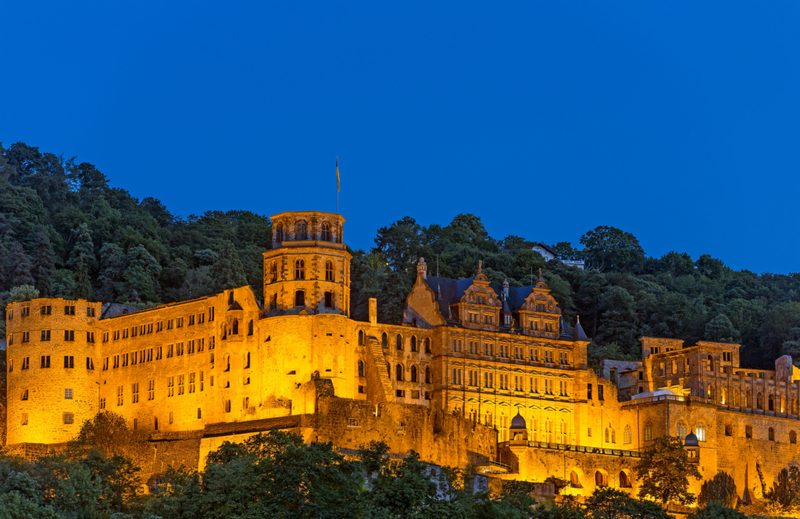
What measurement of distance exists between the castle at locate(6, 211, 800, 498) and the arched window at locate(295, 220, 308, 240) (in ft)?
0.39

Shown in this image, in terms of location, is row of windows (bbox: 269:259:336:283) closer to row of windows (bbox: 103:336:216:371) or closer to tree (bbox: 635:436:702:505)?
row of windows (bbox: 103:336:216:371)

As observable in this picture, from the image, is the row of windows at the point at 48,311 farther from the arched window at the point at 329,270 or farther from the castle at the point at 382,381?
the arched window at the point at 329,270

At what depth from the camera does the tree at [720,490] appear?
114 meters

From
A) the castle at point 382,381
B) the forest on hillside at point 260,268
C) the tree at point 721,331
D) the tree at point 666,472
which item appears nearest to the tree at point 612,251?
the forest on hillside at point 260,268

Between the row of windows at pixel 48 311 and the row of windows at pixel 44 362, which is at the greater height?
the row of windows at pixel 48 311

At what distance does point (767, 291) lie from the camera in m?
162

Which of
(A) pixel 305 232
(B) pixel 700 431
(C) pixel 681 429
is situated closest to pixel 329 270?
(A) pixel 305 232

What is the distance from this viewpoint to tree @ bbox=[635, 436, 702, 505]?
111312 millimetres

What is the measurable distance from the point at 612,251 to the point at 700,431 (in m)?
58.3

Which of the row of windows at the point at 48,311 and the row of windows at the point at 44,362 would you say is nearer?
the row of windows at the point at 44,362

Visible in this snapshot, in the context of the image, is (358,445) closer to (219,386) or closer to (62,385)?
(219,386)

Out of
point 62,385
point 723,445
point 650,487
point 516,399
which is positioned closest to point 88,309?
point 62,385

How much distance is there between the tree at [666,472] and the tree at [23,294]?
173ft

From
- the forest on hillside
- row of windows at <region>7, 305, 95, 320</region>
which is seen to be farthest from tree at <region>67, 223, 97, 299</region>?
row of windows at <region>7, 305, 95, 320</region>
